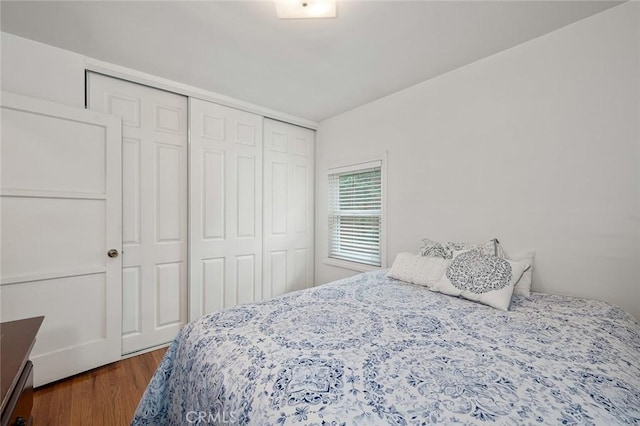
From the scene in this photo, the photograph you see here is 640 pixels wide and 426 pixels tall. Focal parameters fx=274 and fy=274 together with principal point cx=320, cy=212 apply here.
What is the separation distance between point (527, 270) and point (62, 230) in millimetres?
3371

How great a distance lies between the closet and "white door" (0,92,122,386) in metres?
0.17

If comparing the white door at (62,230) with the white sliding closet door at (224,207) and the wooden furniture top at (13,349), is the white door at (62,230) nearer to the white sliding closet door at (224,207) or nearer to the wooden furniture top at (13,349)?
the white sliding closet door at (224,207)

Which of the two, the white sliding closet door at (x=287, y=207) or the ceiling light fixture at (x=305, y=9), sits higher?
the ceiling light fixture at (x=305, y=9)

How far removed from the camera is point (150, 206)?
255 centimetres

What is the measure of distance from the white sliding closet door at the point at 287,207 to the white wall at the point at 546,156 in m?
1.43

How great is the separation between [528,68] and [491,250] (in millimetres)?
1348

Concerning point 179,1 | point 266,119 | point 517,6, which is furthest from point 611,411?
point 266,119

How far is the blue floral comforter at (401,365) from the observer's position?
0.77 metres

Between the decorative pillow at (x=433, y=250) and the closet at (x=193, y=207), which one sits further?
the closet at (x=193, y=207)

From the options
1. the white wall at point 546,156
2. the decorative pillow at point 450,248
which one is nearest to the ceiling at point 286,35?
the white wall at point 546,156

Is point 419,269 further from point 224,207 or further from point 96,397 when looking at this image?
point 96,397

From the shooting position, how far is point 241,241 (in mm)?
3096

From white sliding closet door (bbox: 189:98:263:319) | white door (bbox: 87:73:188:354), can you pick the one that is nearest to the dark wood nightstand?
white door (bbox: 87:73:188:354)

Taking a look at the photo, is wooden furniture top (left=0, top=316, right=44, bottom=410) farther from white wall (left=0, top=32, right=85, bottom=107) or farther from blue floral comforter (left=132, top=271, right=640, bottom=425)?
white wall (left=0, top=32, right=85, bottom=107)
